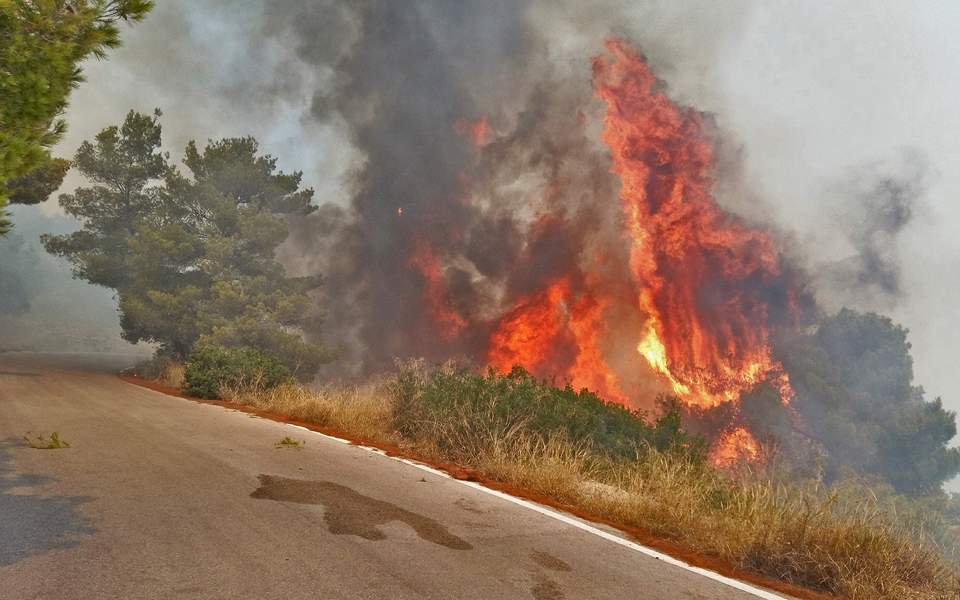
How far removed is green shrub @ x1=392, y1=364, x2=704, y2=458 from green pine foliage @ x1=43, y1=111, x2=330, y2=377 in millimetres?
15120

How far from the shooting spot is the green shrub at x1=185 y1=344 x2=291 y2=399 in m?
15.2

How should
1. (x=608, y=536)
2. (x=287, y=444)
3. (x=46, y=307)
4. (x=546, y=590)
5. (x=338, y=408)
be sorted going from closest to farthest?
(x=546, y=590)
(x=608, y=536)
(x=287, y=444)
(x=338, y=408)
(x=46, y=307)

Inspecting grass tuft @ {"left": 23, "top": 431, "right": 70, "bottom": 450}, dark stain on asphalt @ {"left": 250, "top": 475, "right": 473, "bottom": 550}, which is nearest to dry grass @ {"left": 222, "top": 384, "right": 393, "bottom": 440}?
dark stain on asphalt @ {"left": 250, "top": 475, "right": 473, "bottom": 550}

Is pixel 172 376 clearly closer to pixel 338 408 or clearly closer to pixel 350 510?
pixel 338 408

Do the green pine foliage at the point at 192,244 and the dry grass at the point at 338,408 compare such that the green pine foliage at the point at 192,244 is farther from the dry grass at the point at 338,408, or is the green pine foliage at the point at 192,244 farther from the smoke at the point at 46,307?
the smoke at the point at 46,307

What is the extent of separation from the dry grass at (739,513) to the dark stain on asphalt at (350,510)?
2.06m

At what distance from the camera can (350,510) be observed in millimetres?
4961

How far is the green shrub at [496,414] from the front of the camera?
8.59 metres

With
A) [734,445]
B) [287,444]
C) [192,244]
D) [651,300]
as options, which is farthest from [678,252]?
[287,444]

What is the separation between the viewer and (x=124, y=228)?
27703 mm

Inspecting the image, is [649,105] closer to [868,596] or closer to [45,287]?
[868,596]

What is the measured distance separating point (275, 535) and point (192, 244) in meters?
24.0

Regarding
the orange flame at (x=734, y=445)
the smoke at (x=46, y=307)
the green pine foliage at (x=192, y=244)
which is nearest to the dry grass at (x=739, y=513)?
the green pine foliage at (x=192, y=244)

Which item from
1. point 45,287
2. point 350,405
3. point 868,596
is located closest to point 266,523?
point 868,596
